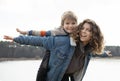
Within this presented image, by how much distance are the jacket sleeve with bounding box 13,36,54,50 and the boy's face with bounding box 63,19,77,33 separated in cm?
18

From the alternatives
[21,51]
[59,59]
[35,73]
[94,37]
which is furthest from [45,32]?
[21,51]

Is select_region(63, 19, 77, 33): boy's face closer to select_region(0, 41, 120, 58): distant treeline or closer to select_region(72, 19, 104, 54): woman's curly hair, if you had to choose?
select_region(72, 19, 104, 54): woman's curly hair

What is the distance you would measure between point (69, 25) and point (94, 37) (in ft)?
0.85

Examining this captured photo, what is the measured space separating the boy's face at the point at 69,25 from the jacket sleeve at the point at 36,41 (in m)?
0.18

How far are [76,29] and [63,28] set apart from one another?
0.15 m

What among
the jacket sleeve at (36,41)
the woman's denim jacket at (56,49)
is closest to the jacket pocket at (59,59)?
the woman's denim jacket at (56,49)

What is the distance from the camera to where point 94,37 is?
175 inches

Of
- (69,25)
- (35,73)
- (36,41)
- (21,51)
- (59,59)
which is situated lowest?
(21,51)

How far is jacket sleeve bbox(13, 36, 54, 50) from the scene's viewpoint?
4.32m

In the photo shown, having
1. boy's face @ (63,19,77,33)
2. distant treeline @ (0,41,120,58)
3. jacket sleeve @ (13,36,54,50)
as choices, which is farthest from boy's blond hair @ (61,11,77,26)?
distant treeline @ (0,41,120,58)

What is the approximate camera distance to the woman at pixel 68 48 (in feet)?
14.2

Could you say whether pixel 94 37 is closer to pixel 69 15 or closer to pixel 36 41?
pixel 69 15

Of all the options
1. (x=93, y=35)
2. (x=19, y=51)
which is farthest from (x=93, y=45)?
(x=19, y=51)

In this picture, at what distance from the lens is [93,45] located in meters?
4.50
